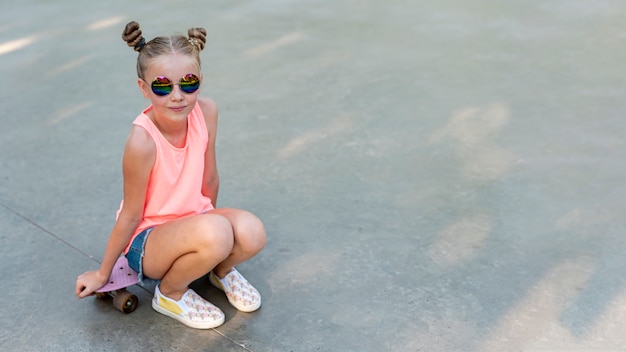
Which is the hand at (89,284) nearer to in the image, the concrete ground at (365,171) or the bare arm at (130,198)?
the bare arm at (130,198)

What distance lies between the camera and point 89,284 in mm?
2580

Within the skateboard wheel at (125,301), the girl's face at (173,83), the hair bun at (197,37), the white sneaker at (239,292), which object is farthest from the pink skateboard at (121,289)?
the hair bun at (197,37)

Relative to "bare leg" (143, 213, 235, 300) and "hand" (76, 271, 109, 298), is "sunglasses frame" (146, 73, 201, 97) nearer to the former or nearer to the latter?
"bare leg" (143, 213, 235, 300)

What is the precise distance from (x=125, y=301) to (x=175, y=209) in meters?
0.33

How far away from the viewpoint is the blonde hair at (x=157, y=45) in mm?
2455

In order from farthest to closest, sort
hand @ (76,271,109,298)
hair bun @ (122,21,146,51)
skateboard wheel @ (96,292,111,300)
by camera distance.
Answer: skateboard wheel @ (96,292,111,300) → hand @ (76,271,109,298) → hair bun @ (122,21,146,51)

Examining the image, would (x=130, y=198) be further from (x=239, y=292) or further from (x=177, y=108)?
(x=239, y=292)

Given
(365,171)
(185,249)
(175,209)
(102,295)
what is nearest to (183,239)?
(185,249)

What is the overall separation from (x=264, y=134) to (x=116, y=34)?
1.89 meters

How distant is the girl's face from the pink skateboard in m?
0.54

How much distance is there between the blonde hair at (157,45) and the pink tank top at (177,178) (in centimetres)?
19

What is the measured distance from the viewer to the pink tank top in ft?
8.47

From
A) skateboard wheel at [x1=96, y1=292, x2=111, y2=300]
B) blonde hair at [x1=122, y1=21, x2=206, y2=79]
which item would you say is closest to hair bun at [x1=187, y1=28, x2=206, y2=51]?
blonde hair at [x1=122, y1=21, x2=206, y2=79]

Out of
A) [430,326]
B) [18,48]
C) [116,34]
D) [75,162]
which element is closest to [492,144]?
[430,326]
